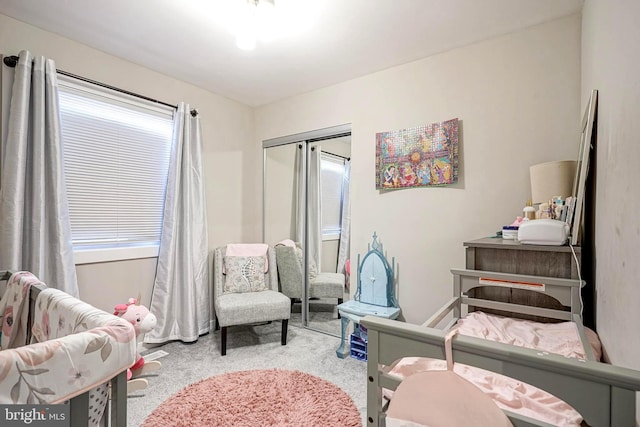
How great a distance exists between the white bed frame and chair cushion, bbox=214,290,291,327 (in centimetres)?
180

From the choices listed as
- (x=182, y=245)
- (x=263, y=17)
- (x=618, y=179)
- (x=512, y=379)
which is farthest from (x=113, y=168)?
(x=618, y=179)

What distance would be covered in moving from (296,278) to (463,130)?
2.07m

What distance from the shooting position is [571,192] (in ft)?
5.79

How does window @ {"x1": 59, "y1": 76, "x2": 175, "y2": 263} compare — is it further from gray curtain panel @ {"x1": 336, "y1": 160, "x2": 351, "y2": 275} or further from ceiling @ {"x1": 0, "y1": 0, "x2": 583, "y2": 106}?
gray curtain panel @ {"x1": 336, "y1": 160, "x2": 351, "y2": 275}

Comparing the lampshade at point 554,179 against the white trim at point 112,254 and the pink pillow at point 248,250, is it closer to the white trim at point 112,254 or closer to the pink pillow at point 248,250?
the pink pillow at point 248,250

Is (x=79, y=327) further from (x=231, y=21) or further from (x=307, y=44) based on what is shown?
(x=307, y=44)

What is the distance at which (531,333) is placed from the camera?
1.36 meters

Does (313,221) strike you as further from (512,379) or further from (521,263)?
(512,379)

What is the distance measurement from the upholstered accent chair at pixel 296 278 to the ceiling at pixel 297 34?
1740 mm

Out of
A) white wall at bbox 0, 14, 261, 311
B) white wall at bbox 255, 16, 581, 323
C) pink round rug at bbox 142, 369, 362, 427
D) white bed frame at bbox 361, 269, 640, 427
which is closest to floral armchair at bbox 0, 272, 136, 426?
white bed frame at bbox 361, 269, 640, 427

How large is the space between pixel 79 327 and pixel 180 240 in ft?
6.02

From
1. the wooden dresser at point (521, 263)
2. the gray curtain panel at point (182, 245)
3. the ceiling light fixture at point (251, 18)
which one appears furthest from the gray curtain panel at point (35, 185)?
the wooden dresser at point (521, 263)

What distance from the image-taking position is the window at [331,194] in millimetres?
3041

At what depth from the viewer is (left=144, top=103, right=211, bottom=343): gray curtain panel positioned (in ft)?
9.04
